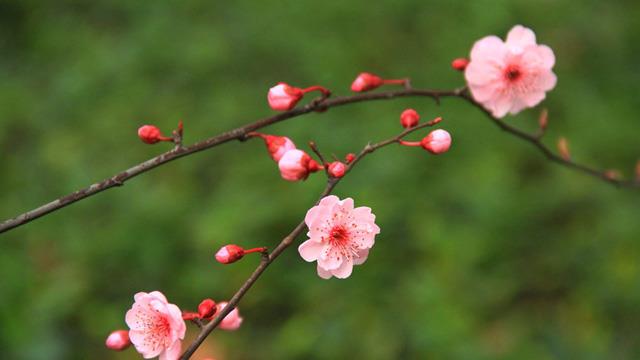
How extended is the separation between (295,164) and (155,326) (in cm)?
37

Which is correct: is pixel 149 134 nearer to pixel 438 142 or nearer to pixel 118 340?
pixel 118 340

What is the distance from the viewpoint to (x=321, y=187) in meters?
2.78

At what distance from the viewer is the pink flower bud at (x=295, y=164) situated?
1307mm

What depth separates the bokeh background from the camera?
251cm

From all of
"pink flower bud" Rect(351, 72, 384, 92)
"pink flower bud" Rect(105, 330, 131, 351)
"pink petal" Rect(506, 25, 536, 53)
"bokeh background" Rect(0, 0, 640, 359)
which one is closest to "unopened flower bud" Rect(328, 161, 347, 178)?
"pink flower bud" Rect(351, 72, 384, 92)

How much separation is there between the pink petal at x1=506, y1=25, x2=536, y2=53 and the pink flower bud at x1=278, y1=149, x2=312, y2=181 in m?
0.59

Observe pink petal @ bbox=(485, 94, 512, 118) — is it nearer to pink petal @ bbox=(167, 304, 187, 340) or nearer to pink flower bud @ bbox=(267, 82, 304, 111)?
pink flower bud @ bbox=(267, 82, 304, 111)

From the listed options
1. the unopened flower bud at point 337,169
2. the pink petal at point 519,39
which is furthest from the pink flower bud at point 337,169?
the pink petal at point 519,39

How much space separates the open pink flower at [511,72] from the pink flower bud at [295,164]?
0.48m

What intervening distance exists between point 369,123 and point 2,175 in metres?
1.44

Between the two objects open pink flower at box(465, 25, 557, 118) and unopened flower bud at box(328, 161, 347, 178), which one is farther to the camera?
open pink flower at box(465, 25, 557, 118)

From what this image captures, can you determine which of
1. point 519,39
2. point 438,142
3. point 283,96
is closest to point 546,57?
point 519,39

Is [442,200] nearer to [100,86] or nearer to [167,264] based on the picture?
[167,264]

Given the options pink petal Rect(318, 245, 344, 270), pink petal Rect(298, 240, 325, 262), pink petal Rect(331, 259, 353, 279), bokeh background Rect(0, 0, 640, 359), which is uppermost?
pink petal Rect(298, 240, 325, 262)
